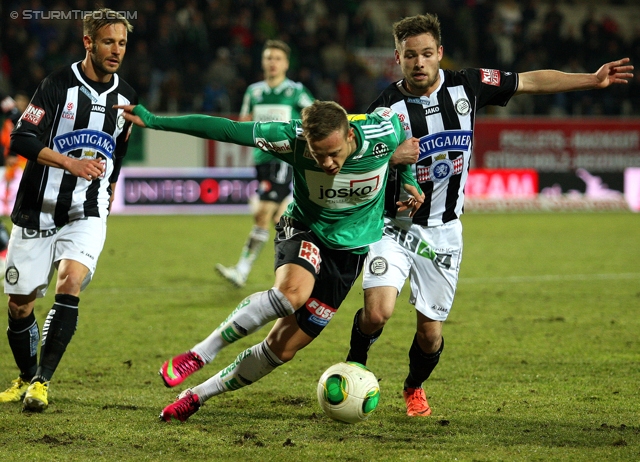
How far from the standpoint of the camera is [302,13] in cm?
2245

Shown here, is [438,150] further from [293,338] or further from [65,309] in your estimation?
[65,309]

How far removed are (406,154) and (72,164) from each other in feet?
5.82

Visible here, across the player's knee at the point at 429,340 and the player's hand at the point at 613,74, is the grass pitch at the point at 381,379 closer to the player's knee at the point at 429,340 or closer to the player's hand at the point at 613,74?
the player's knee at the point at 429,340

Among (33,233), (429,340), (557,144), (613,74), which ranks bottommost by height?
(429,340)

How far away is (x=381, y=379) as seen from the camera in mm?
5684

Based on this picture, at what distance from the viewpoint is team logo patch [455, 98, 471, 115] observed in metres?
5.02

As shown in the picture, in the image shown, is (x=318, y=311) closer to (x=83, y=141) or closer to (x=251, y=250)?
(x=83, y=141)

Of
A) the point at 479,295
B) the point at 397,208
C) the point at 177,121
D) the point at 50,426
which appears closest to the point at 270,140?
the point at 177,121

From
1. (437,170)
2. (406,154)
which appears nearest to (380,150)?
(406,154)

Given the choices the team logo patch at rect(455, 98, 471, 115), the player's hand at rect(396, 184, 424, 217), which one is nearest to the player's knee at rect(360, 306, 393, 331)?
the player's hand at rect(396, 184, 424, 217)

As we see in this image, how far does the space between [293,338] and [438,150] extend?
1.42m

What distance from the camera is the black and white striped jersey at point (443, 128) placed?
500 centimetres

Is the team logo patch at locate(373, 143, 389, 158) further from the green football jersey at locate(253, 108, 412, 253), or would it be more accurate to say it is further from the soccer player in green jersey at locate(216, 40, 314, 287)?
the soccer player in green jersey at locate(216, 40, 314, 287)

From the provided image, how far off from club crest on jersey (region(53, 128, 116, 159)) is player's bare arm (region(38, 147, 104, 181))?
0.37 metres
